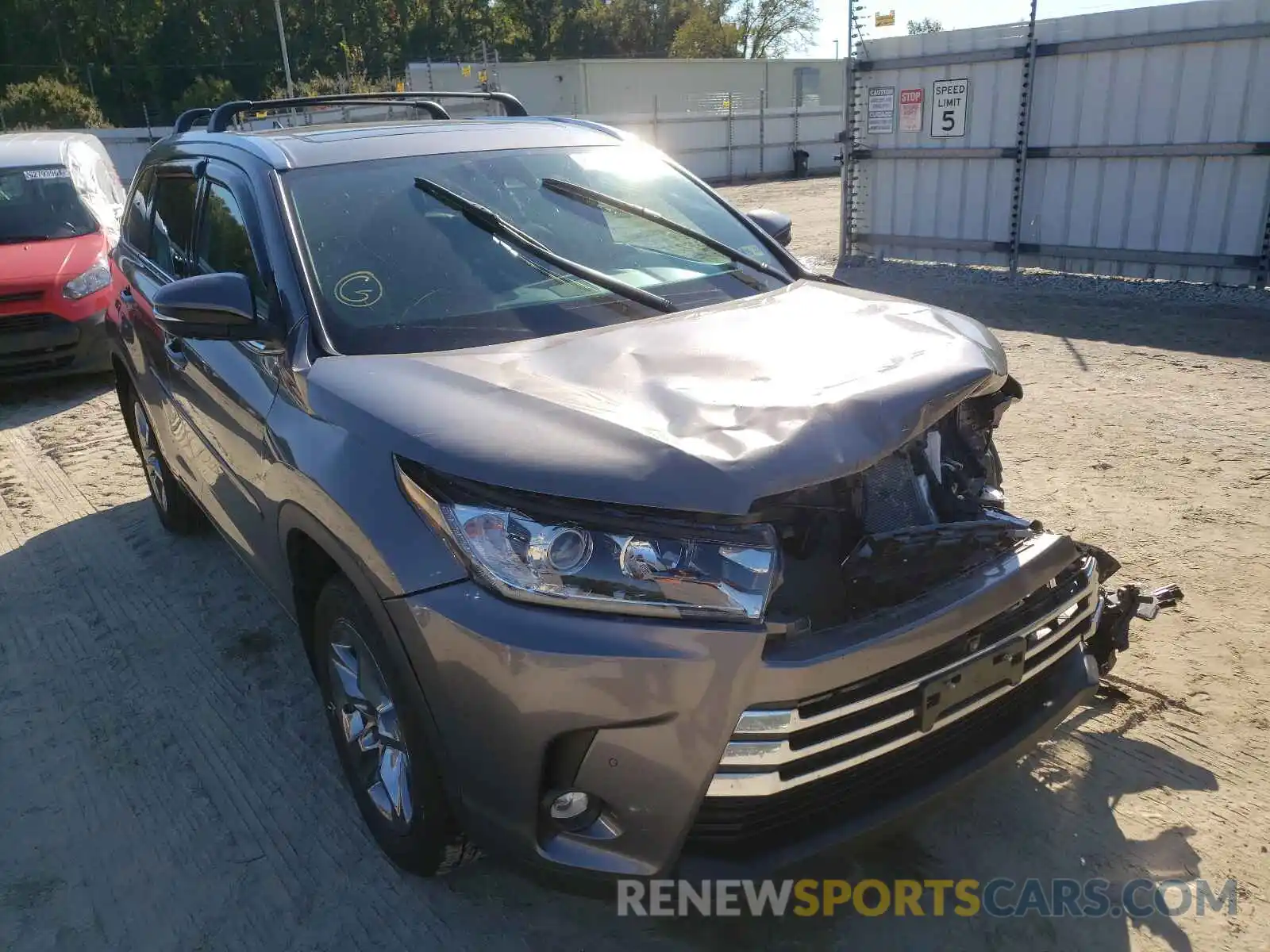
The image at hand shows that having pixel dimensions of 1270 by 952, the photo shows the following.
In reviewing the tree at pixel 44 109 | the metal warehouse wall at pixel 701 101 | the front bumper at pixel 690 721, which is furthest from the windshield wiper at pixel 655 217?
the tree at pixel 44 109

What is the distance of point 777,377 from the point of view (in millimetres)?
2395

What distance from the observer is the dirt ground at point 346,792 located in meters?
2.44

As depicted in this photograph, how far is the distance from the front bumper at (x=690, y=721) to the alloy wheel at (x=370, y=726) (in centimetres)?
29

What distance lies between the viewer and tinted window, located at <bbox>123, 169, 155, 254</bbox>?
454 cm

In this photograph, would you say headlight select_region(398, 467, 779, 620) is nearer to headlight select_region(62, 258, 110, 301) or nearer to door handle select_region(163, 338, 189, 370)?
door handle select_region(163, 338, 189, 370)

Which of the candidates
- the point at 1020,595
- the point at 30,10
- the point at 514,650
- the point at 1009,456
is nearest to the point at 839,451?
the point at 1020,595

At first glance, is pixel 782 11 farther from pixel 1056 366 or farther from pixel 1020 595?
pixel 1020 595

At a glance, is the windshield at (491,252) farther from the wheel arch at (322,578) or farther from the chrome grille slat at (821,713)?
the chrome grille slat at (821,713)

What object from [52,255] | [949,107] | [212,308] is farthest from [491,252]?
[949,107]

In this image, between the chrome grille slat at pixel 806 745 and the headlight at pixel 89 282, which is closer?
the chrome grille slat at pixel 806 745

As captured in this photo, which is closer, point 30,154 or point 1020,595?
point 1020,595

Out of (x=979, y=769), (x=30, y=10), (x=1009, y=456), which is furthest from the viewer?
(x=30, y=10)

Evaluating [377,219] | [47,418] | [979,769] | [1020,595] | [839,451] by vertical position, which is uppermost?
[377,219]

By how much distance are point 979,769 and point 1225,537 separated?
8.78 ft
